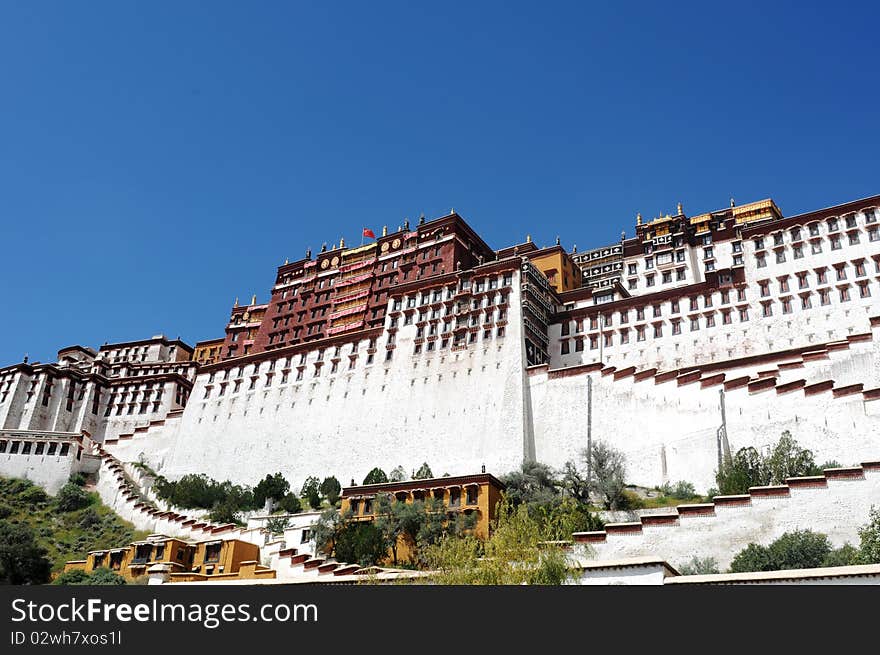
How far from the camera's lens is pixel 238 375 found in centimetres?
7238

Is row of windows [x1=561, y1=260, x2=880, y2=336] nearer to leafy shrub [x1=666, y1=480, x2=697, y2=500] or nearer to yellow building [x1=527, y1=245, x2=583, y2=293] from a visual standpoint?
yellow building [x1=527, y1=245, x2=583, y2=293]

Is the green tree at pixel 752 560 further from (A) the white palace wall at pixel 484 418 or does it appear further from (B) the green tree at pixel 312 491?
(B) the green tree at pixel 312 491

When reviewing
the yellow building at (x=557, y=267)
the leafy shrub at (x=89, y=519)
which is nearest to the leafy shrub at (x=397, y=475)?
the leafy shrub at (x=89, y=519)

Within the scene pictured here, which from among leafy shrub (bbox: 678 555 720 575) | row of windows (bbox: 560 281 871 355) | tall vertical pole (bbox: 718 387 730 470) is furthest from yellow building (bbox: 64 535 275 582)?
row of windows (bbox: 560 281 871 355)

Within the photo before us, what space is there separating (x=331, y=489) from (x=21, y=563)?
18.5 m

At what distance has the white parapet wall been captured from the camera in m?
31.0

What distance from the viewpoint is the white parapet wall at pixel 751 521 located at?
31.0 metres

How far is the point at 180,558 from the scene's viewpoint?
44.2 metres

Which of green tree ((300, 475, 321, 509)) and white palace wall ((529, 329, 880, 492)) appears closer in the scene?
white palace wall ((529, 329, 880, 492))

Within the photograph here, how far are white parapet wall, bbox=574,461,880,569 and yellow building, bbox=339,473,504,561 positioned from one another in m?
10.5

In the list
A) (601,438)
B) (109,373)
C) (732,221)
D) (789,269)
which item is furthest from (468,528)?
(109,373)

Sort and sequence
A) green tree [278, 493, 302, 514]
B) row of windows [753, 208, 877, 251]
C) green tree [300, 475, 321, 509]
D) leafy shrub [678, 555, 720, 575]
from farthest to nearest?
row of windows [753, 208, 877, 251] < green tree [300, 475, 321, 509] < green tree [278, 493, 302, 514] < leafy shrub [678, 555, 720, 575]

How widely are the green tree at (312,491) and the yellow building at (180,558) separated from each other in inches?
401

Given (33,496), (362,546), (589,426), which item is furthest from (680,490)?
(33,496)
